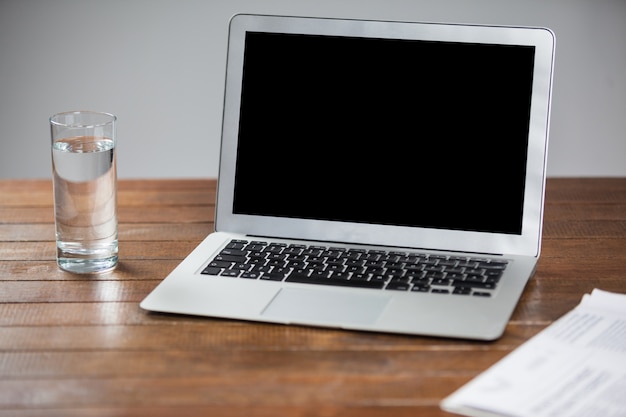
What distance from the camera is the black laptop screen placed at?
1243 mm

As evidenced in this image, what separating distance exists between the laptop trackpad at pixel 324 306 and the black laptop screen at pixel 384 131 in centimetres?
20

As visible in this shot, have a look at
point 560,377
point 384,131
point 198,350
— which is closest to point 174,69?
point 384,131

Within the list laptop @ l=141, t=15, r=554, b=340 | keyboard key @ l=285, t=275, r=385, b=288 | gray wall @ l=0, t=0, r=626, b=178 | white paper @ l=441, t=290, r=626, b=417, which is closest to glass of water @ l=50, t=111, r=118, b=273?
laptop @ l=141, t=15, r=554, b=340

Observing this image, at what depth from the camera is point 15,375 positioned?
93cm

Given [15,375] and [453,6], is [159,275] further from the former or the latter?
[453,6]

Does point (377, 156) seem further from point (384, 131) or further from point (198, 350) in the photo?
point (198, 350)

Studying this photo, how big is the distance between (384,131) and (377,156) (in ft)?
0.11

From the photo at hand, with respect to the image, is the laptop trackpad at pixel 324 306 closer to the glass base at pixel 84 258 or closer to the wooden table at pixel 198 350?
the wooden table at pixel 198 350

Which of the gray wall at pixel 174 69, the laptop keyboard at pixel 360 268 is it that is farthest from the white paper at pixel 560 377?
the gray wall at pixel 174 69

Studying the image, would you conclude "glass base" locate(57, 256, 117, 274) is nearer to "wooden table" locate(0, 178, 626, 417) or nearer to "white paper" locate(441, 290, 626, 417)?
"wooden table" locate(0, 178, 626, 417)

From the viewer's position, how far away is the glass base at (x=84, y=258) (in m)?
1.22

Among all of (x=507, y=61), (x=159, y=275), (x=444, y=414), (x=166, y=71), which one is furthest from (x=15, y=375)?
(x=166, y=71)

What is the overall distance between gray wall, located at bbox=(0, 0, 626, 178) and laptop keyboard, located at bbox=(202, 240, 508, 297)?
1.70 metres

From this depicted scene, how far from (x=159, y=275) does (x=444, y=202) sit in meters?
0.38
